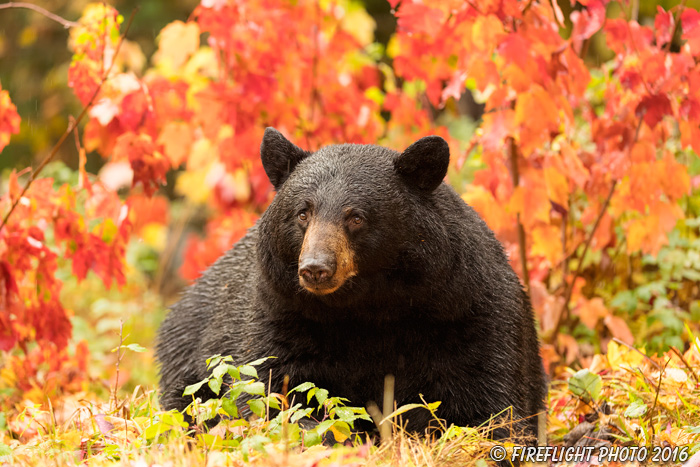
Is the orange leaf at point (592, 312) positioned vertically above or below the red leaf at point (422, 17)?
below

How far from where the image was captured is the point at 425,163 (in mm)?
3186

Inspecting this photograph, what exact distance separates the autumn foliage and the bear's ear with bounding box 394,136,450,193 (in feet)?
2.78

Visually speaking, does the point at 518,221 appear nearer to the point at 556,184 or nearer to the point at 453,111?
the point at 556,184

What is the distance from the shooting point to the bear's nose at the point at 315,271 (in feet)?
9.12

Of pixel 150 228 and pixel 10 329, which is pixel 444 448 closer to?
pixel 10 329

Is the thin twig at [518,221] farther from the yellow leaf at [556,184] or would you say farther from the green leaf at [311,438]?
the green leaf at [311,438]

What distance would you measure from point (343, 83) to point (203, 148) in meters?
1.42

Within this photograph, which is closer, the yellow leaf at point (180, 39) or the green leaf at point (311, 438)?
the green leaf at point (311, 438)

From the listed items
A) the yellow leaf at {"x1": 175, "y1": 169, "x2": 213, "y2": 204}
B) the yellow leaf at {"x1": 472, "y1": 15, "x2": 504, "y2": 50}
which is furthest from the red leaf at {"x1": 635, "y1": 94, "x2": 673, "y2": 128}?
the yellow leaf at {"x1": 175, "y1": 169, "x2": 213, "y2": 204}

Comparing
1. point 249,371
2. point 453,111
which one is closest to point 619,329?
point 453,111

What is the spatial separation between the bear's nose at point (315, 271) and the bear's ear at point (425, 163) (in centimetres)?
62

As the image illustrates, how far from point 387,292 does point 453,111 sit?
2.94m

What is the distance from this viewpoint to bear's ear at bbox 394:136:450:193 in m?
3.13

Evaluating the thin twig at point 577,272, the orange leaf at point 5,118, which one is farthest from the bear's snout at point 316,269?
the thin twig at point 577,272
